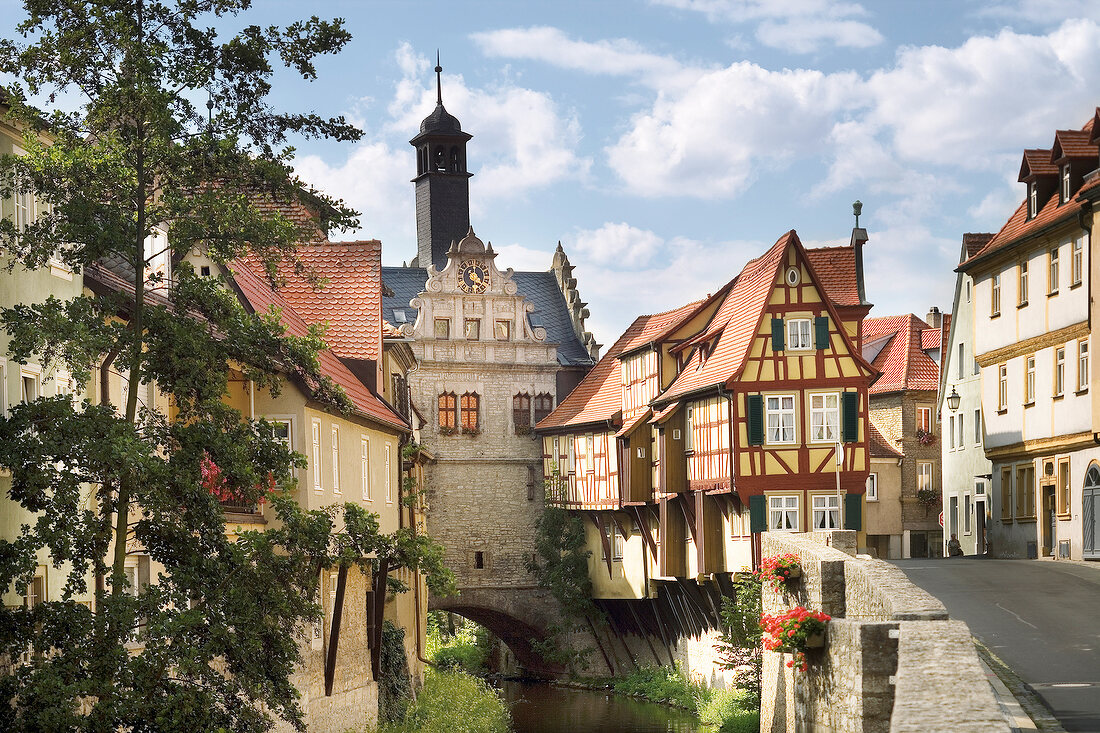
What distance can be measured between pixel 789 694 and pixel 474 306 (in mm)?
33143

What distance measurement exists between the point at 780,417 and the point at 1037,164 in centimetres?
740

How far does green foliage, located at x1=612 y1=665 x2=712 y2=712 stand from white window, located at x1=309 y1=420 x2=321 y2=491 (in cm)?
1722

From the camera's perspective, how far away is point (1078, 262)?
2678cm

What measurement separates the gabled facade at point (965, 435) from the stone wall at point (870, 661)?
50.2ft

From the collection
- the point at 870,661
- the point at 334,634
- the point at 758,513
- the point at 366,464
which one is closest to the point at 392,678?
the point at 366,464

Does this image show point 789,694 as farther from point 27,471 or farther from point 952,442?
point 952,442

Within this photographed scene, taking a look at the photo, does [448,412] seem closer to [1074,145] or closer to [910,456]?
[910,456]

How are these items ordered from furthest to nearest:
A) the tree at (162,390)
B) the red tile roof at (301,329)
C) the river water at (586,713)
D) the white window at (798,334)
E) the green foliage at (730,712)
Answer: the river water at (586,713)
the white window at (798,334)
the green foliage at (730,712)
the red tile roof at (301,329)
the tree at (162,390)

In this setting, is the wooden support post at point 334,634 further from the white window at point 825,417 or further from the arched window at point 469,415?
the arched window at point 469,415

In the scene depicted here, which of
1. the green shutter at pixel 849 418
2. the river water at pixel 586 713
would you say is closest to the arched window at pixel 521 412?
the river water at pixel 586 713

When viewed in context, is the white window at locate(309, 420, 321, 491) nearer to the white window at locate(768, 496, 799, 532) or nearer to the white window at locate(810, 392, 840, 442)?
the white window at locate(768, 496, 799, 532)

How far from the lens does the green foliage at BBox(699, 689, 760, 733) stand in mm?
30703

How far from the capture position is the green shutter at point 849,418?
1304 inches

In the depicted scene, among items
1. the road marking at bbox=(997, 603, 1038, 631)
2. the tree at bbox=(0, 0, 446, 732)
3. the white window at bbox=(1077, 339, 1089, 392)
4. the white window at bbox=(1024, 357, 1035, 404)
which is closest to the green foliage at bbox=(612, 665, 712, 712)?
the white window at bbox=(1024, 357, 1035, 404)
